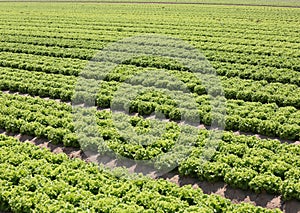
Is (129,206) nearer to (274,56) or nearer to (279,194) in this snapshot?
(279,194)

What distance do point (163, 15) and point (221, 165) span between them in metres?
26.9

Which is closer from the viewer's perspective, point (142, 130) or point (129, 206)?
point (129, 206)

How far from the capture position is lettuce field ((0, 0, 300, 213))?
9289mm

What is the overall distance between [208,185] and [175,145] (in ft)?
5.78

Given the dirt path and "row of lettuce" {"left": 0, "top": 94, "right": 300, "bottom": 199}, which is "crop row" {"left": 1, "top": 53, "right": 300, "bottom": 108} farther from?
the dirt path

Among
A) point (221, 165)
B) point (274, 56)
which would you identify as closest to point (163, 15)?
point (274, 56)

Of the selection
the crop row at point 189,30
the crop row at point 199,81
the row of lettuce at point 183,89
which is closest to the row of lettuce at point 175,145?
the row of lettuce at point 183,89

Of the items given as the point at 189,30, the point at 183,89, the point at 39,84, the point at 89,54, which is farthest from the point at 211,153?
the point at 189,30

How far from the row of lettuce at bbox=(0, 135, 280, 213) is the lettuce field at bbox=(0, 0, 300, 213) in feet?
0.09

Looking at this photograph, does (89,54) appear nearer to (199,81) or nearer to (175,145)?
(199,81)

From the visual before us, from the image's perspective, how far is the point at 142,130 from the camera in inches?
480

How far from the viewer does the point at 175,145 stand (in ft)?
36.9

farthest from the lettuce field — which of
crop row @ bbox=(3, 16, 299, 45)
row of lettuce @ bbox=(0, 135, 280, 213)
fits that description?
crop row @ bbox=(3, 16, 299, 45)

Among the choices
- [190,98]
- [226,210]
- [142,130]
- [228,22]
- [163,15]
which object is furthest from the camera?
[163,15]
